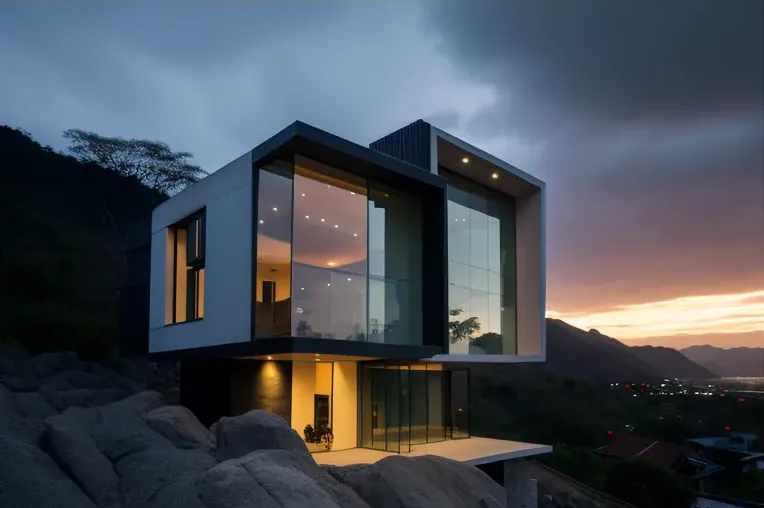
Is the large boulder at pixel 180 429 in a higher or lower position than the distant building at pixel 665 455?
higher

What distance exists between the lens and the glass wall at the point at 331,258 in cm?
1255

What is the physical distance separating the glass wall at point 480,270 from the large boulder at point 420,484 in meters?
6.19

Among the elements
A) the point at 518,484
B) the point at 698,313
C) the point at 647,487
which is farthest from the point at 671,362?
the point at 518,484

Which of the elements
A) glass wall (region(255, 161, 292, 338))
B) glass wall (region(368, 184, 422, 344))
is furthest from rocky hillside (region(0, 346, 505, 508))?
glass wall (region(368, 184, 422, 344))

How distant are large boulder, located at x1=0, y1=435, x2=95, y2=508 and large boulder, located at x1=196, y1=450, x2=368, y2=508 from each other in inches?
70.1

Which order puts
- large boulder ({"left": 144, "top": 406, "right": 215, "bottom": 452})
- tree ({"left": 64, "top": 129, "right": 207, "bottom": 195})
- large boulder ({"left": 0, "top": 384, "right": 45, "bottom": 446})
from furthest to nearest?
tree ({"left": 64, "top": 129, "right": 207, "bottom": 195}), large boulder ({"left": 144, "top": 406, "right": 215, "bottom": 452}), large boulder ({"left": 0, "top": 384, "right": 45, "bottom": 446})

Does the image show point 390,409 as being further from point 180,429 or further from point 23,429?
point 23,429

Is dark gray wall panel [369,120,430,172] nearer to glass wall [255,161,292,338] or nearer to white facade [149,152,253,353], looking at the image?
glass wall [255,161,292,338]

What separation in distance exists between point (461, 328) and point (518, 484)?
17.3 ft

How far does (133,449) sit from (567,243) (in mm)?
35743

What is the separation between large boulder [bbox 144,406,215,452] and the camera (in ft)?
37.4

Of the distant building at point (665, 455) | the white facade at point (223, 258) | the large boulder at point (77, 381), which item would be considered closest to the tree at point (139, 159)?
the large boulder at point (77, 381)

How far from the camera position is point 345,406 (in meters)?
16.1

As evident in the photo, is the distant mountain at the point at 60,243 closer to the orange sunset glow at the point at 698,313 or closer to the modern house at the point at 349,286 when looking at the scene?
the modern house at the point at 349,286
